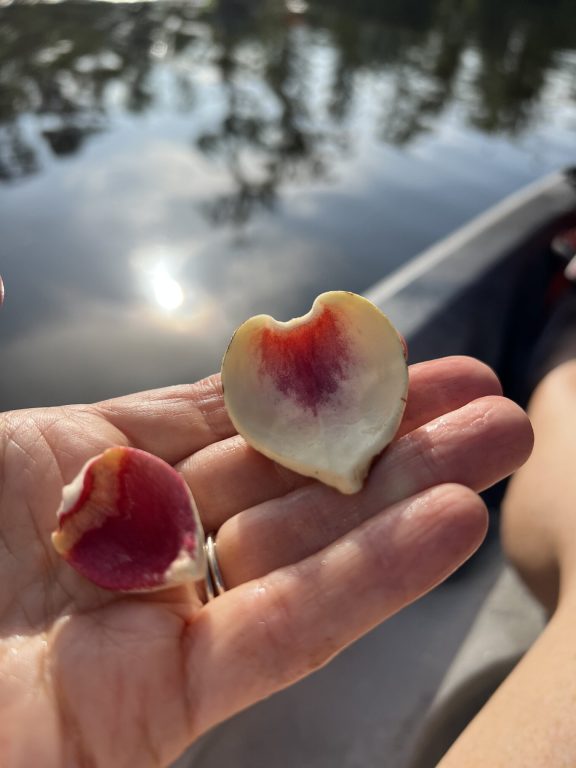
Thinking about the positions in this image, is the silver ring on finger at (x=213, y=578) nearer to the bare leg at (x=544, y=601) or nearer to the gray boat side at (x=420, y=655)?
the bare leg at (x=544, y=601)

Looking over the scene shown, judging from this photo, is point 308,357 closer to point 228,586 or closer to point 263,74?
Answer: point 228,586

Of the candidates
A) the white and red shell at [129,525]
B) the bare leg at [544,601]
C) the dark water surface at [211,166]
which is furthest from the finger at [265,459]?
the dark water surface at [211,166]

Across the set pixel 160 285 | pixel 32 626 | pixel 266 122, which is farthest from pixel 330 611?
pixel 266 122

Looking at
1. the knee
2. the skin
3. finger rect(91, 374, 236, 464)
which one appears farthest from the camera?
the knee

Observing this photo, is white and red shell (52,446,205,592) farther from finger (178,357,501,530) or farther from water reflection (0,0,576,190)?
water reflection (0,0,576,190)

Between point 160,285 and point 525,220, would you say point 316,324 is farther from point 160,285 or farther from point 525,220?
point 160,285

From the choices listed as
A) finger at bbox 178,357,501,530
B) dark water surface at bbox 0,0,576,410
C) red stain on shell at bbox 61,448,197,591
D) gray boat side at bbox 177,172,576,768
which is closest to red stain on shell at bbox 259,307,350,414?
finger at bbox 178,357,501,530
